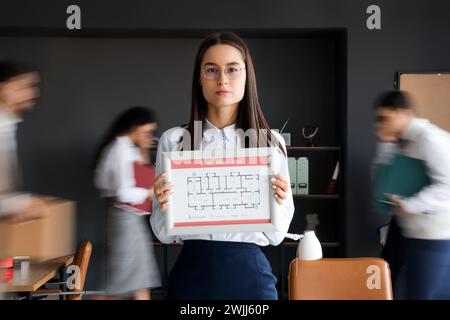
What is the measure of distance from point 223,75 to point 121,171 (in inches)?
78.4

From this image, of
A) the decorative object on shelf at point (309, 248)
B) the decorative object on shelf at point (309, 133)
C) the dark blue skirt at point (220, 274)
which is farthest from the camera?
the decorative object on shelf at point (309, 133)

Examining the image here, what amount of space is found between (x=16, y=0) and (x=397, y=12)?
113 inches

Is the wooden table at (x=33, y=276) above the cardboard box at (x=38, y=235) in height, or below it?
below

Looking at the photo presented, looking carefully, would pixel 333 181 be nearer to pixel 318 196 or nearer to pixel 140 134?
pixel 318 196

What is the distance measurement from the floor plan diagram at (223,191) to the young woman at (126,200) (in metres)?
1.84

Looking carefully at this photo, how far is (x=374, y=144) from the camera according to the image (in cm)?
410

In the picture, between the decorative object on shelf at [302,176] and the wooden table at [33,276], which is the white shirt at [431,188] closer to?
the wooden table at [33,276]

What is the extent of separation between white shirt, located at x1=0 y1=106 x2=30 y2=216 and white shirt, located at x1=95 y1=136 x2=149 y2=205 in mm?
1253

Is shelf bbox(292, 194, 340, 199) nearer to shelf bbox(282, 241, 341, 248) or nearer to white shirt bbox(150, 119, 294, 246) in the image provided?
shelf bbox(282, 241, 341, 248)

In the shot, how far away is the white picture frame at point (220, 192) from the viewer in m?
0.97

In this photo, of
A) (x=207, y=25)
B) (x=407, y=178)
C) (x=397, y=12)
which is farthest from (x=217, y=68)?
(x=397, y=12)

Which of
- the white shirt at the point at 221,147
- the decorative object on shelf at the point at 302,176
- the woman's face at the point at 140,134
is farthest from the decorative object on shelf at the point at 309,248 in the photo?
the decorative object on shelf at the point at 302,176

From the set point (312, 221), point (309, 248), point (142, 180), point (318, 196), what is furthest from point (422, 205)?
point (312, 221)

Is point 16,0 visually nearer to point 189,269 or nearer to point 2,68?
point 2,68
